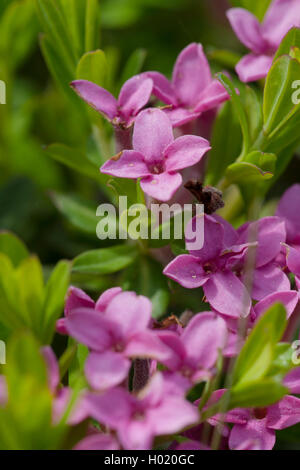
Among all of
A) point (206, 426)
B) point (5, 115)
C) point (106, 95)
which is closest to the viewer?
point (206, 426)

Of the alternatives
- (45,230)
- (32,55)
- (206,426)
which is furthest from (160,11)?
(206,426)

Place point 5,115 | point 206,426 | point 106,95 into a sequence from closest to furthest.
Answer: point 206,426 < point 106,95 < point 5,115

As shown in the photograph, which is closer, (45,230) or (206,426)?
(206,426)

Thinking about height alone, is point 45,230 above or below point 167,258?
below

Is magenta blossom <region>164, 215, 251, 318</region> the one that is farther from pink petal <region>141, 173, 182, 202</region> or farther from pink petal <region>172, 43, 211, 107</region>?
pink petal <region>172, 43, 211, 107</region>

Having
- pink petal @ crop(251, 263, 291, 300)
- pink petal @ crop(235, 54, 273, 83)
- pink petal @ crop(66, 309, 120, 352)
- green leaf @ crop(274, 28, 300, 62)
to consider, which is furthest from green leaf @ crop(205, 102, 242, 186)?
pink petal @ crop(66, 309, 120, 352)

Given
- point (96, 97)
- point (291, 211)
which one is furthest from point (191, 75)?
point (291, 211)
